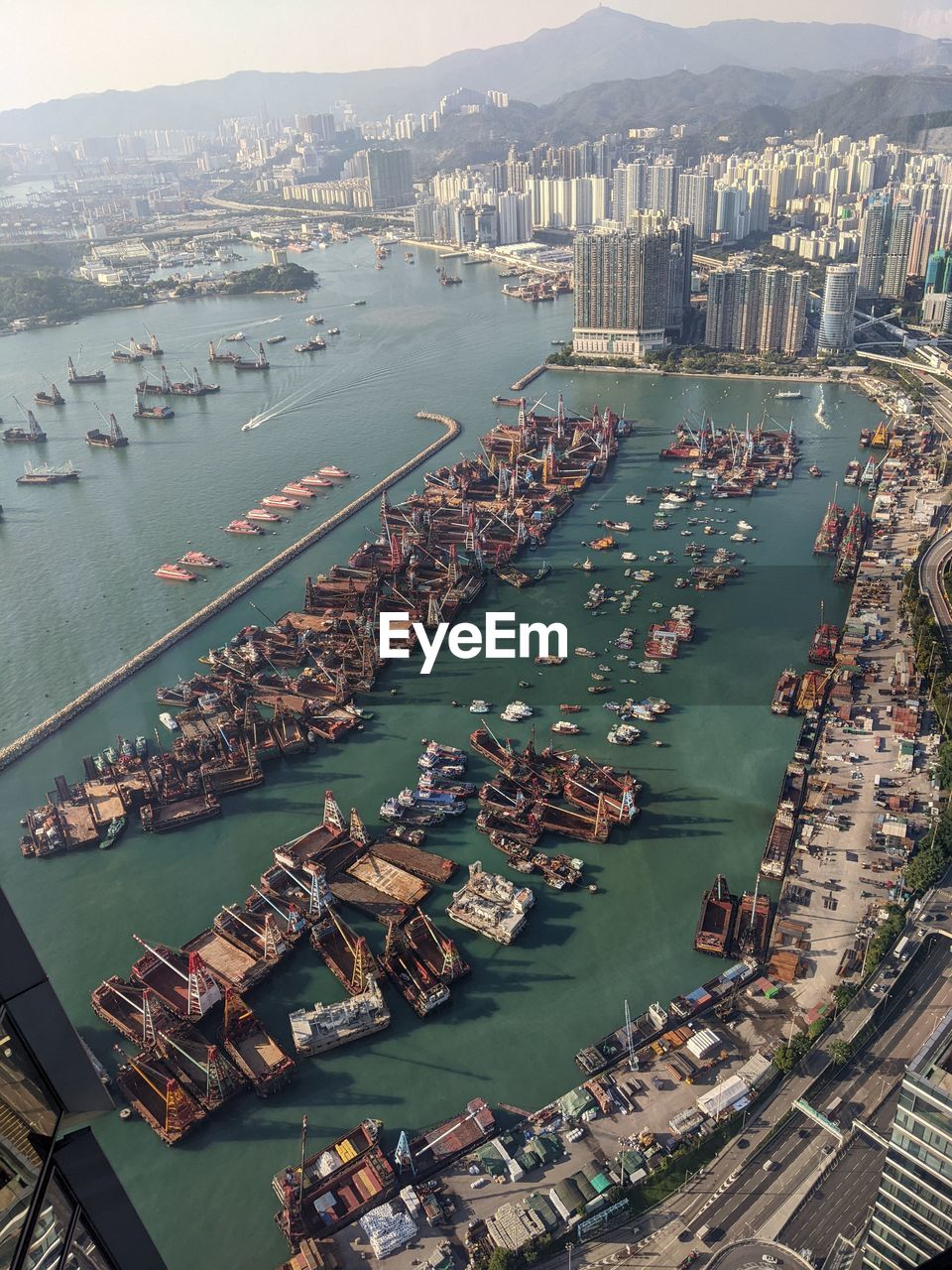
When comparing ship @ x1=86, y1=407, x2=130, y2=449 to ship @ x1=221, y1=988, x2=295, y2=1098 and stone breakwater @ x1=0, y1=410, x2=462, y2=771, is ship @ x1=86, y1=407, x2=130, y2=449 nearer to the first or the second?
stone breakwater @ x1=0, y1=410, x2=462, y2=771

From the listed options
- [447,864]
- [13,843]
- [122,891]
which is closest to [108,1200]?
[447,864]

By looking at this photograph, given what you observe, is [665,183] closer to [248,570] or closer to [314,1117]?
[248,570]

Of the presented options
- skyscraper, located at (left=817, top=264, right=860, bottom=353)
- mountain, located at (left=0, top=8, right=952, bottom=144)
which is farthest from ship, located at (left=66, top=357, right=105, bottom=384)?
mountain, located at (left=0, top=8, right=952, bottom=144)

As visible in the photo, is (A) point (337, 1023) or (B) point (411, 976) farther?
(B) point (411, 976)

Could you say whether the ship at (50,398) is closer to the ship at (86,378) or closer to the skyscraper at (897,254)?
the ship at (86,378)

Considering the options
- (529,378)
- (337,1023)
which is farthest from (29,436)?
(337,1023)

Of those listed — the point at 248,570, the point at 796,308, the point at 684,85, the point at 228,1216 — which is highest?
the point at 684,85

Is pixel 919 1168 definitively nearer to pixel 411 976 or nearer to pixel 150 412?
pixel 411 976
